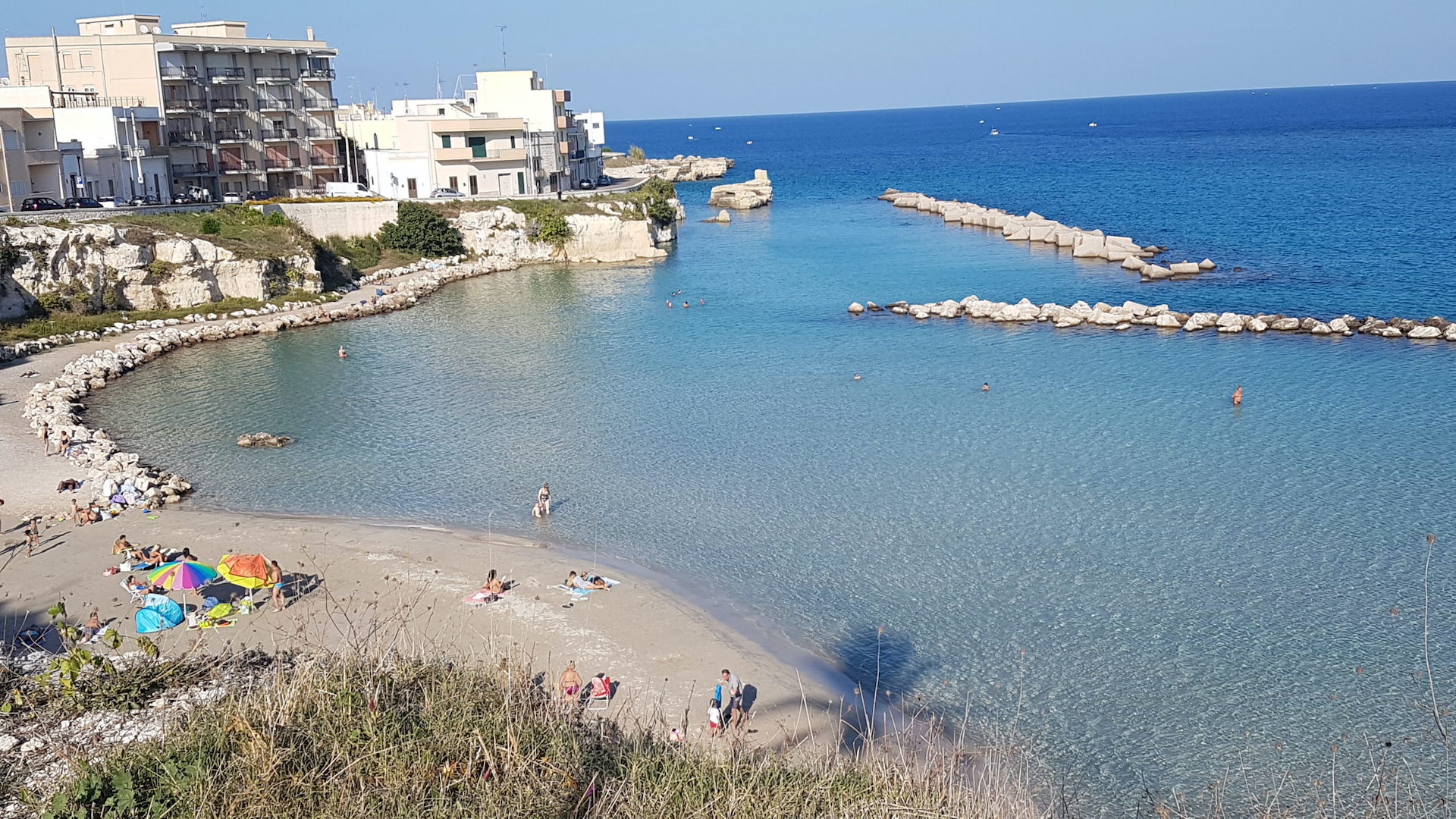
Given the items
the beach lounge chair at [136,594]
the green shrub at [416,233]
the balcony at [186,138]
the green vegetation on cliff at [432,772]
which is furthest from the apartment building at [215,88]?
the green vegetation on cliff at [432,772]

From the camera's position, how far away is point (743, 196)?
96938 millimetres

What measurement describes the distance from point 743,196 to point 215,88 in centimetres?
4409

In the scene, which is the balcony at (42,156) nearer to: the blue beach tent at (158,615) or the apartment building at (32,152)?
the apartment building at (32,152)

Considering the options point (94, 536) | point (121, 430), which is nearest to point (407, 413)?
point (121, 430)

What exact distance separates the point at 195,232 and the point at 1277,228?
61.1 meters

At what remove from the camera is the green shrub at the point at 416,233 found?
61.7 metres

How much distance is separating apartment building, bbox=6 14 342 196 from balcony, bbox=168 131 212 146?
46 mm

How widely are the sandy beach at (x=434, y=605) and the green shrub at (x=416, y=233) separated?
36517 millimetres

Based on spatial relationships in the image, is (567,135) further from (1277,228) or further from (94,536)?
(94,536)

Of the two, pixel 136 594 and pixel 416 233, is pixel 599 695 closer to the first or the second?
pixel 136 594

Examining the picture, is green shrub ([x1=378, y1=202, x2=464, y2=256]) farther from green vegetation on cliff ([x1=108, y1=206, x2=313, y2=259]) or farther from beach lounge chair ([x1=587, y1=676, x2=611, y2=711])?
beach lounge chair ([x1=587, y1=676, x2=611, y2=711])

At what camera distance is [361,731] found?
10.0m

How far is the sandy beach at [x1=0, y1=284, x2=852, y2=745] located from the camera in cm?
1677

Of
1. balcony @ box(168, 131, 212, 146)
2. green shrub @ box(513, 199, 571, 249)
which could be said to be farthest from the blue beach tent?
balcony @ box(168, 131, 212, 146)
